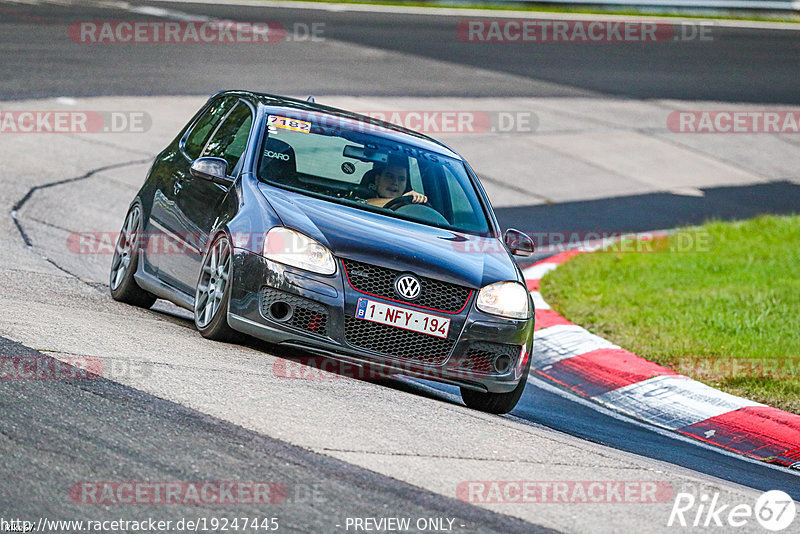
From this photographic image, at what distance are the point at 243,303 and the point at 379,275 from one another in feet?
2.59

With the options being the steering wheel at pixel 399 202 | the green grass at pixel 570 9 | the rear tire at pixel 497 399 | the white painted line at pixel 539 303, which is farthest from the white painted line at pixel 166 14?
the rear tire at pixel 497 399

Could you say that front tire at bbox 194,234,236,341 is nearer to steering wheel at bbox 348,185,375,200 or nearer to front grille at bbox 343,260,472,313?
front grille at bbox 343,260,472,313

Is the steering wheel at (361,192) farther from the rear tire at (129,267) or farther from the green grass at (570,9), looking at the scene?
the green grass at (570,9)

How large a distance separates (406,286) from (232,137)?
2.15 metres

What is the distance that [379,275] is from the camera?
7.03m

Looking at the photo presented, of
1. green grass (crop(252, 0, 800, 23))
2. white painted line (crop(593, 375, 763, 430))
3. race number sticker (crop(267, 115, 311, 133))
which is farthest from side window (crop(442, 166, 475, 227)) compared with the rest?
green grass (crop(252, 0, 800, 23))

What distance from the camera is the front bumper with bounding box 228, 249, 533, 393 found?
22.9 ft

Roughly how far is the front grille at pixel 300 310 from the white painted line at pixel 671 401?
2.80 metres

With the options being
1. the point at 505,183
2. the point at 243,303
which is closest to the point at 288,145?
the point at 243,303

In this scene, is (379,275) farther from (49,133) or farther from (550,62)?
(550,62)

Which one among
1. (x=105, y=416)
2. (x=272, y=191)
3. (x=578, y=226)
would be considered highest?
(x=272, y=191)

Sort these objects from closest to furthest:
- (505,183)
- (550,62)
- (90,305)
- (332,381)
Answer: (332,381), (90,305), (505,183), (550,62)

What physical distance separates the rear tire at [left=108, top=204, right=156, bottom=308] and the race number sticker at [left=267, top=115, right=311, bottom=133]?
128 cm

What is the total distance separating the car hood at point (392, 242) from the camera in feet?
23.2
